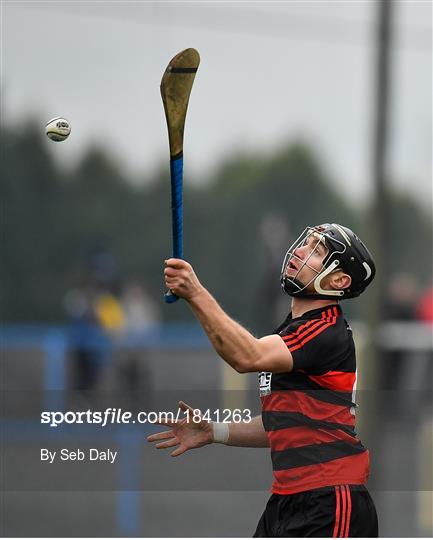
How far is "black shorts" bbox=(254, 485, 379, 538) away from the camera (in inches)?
206

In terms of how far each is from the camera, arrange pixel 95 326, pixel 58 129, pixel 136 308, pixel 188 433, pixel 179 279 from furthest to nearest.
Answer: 1. pixel 136 308
2. pixel 95 326
3. pixel 188 433
4. pixel 58 129
5. pixel 179 279

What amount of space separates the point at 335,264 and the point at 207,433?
93 cm

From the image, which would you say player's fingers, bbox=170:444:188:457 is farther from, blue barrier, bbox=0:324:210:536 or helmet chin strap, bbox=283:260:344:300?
blue barrier, bbox=0:324:210:536

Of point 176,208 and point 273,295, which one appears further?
point 273,295

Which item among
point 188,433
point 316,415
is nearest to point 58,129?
point 188,433

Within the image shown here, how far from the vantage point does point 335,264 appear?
5238mm

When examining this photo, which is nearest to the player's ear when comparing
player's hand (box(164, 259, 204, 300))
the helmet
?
the helmet

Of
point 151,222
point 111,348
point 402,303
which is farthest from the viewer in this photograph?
point 151,222

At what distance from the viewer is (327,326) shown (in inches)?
205

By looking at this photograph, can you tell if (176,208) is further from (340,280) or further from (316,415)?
(316,415)

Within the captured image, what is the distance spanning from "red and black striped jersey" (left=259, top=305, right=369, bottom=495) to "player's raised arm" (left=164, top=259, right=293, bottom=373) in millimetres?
307

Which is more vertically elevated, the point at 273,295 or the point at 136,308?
the point at 273,295

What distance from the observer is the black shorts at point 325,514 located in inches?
206

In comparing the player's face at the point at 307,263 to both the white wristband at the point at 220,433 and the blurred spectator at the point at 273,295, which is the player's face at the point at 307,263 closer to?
the white wristband at the point at 220,433
